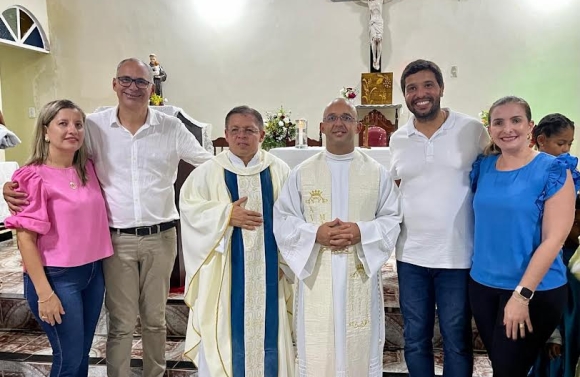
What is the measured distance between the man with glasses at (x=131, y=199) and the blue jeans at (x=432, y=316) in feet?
3.95

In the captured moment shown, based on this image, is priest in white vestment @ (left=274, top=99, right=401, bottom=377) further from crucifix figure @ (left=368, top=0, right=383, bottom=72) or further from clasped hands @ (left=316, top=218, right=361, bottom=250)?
crucifix figure @ (left=368, top=0, right=383, bottom=72)

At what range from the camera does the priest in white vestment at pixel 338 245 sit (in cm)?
209

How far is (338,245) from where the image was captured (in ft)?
6.73

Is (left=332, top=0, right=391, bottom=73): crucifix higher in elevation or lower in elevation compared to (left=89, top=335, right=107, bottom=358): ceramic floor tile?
higher

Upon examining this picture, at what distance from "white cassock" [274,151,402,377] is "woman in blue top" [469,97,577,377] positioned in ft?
1.39

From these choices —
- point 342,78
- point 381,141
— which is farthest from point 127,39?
point 381,141

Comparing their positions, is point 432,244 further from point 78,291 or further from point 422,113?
point 78,291

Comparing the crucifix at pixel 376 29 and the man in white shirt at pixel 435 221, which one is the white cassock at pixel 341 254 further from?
the crucifix at pixel 376 29

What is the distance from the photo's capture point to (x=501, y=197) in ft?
5.90

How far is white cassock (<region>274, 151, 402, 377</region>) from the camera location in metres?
2.10

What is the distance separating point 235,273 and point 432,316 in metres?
0.94

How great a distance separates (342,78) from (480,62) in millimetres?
2028

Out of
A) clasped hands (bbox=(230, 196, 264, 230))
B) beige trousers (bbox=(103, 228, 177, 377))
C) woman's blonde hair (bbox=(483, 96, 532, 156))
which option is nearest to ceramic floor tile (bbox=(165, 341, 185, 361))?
beige trousers (bbox=(103, 228, 177, 377))

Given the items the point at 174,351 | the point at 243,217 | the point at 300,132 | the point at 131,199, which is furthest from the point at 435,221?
the point at 174,351
